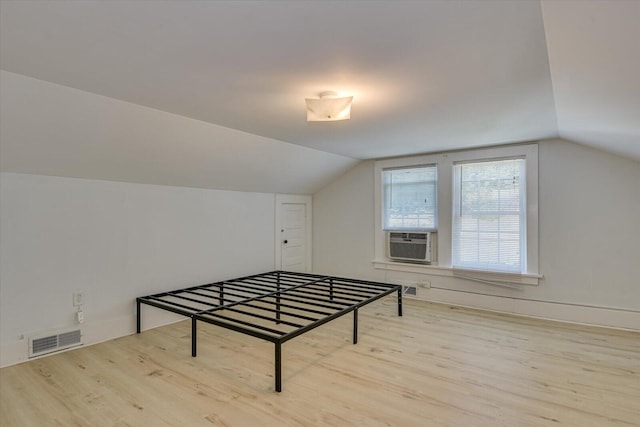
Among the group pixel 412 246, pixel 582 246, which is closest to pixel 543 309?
pixel 582 246

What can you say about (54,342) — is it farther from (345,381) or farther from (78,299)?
(345,381)

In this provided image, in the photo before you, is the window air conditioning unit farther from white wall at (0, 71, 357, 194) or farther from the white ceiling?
the white ceiling

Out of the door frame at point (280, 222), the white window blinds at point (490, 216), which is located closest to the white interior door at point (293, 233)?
the door frame at point (280, 222)

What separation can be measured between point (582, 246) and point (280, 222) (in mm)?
3959

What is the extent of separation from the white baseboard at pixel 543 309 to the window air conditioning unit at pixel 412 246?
48cm

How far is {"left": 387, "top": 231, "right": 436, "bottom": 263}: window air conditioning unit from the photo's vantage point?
4793mm

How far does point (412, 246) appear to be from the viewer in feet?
16.0

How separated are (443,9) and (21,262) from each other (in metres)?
3.61

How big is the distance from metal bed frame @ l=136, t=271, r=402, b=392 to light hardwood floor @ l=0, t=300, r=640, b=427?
25 centimetres

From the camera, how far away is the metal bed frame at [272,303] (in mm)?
2799

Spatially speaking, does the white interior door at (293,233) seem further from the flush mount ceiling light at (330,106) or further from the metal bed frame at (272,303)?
the flush mount ceiling light at (330,106)

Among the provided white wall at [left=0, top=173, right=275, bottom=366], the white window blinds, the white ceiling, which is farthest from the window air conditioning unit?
white wall at [left=0, top=173, right=275, bottom=366]

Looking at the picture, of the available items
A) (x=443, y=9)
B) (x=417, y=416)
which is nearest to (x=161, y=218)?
(x=417, y=416)

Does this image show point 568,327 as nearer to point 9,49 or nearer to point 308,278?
point 308,278
